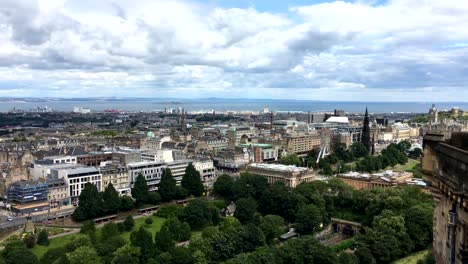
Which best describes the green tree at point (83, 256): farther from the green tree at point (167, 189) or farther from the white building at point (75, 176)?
the white building at point (75, 176)

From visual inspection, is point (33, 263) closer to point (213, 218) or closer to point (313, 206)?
point (213, 218)

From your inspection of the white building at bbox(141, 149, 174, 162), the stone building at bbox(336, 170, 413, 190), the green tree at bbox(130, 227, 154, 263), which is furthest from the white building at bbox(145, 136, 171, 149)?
the green tree at bbox(130, 227, 154, 263)

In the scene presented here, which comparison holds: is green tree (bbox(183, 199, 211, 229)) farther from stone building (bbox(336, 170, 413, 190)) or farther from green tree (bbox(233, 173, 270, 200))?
stone building (bbox(336, 170, 413, 190))

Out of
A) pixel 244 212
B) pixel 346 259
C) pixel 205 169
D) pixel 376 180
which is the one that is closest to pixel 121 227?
pixel 244 212

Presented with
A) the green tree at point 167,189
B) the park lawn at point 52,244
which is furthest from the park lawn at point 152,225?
the green tree at point 167,189

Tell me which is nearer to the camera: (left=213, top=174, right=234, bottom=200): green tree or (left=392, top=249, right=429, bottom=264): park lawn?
(left=392, top=249, right=429, bottom=264): park lawn

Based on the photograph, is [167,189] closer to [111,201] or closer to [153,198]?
[153,198]
